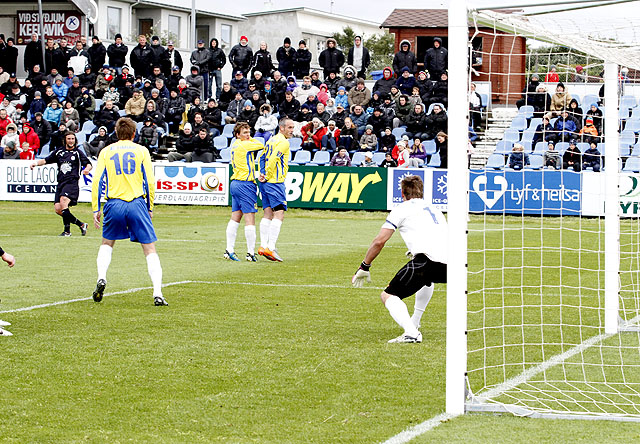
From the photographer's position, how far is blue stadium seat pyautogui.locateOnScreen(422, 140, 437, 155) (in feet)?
89.0

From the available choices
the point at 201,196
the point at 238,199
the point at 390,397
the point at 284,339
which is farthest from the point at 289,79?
the point at 390,397

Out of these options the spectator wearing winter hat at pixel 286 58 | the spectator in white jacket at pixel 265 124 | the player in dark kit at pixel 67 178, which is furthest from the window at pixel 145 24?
the player in dark kit at pixel 67 178

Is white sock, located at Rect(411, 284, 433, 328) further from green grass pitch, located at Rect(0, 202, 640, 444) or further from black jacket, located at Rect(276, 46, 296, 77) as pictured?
black jacket, located at Rect(276, 46, 296, 77)

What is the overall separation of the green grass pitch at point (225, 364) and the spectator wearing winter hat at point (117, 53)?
20.7m

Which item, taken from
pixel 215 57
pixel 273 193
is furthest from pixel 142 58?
pixel 273 193

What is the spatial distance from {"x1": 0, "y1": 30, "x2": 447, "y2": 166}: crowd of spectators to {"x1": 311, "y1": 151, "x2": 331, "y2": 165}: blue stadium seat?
352 millimetres

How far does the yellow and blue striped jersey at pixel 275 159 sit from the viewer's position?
15047mm

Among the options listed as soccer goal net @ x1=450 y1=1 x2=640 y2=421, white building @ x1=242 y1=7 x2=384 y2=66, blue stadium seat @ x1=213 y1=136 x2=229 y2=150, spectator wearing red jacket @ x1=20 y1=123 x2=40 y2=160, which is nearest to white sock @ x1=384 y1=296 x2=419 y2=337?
soccer goal net @ x1=450 y1=1 x2=640 y2=421

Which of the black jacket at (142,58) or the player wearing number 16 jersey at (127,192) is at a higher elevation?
the black jacket at (142,58)

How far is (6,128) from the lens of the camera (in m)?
29.7

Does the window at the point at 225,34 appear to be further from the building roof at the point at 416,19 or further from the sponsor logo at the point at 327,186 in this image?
the sponsor logo at the point at 327,186

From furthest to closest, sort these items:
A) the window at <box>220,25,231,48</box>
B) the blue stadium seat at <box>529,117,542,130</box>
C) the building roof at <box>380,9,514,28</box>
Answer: the window at <box>220,25,231,48</box> → the building roof at <box>380,9,514,28</box> → the blue stadium seat at <box>529,117,542,130</box>

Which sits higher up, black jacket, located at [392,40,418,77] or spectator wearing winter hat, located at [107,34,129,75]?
spectator wearing winter hat, located at [107,34,129,75]

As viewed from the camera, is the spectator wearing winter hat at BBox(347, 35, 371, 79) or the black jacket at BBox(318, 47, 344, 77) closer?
the black jacket at BBox(318, 47, 344, 77)
